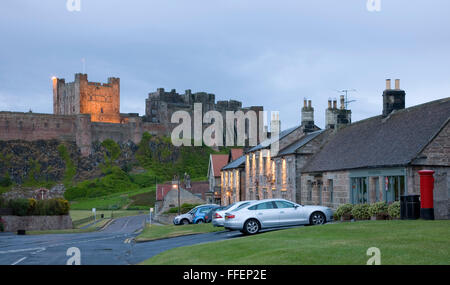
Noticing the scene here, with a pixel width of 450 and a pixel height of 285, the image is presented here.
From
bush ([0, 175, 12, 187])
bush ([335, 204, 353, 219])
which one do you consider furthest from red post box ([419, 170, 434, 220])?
bush ([0, 175, 12, 187])

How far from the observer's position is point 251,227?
24203mm

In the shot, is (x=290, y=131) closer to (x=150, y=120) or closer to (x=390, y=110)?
(x=390, y=110)

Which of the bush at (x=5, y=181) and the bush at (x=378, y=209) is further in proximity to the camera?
the bush at (x=5, y=181)

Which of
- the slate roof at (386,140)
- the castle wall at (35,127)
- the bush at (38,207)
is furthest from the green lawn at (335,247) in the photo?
the castle wall at (35,127)

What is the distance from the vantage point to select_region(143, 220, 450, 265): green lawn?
13.1 m

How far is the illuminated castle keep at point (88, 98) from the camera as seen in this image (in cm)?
14129

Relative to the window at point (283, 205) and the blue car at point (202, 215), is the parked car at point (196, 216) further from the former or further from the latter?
the window at point (283, 205)

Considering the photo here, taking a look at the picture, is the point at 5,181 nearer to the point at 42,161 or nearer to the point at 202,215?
the point at 42,161

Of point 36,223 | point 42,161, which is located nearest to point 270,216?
point 36,223

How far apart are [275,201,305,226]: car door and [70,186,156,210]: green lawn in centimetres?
8086

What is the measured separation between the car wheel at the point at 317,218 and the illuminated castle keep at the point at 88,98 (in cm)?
12184

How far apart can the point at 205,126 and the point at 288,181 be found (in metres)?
110

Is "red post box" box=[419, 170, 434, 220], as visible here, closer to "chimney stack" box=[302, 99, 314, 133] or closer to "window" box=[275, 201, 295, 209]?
"window" box=[275, 201, 295, 209]
